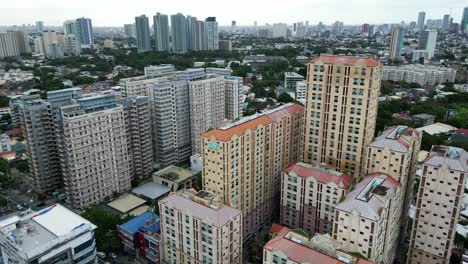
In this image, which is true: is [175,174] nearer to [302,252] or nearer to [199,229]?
[199,229]

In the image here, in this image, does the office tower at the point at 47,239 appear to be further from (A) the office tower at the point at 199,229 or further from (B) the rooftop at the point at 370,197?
(B) the rooftop at the point at 370,197

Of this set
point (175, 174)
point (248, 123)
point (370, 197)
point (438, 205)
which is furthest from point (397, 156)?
point (175, 174)

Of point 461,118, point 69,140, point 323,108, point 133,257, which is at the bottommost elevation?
point 133,257

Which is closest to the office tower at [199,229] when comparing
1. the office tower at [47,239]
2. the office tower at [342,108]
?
the office tower at [47,239]

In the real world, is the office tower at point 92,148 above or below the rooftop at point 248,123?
below

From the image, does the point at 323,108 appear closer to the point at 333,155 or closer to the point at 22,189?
the point at 333,155

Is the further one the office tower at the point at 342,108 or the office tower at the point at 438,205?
the office tower at the point at 342,108

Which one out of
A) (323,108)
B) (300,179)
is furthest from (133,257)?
(323,108)
